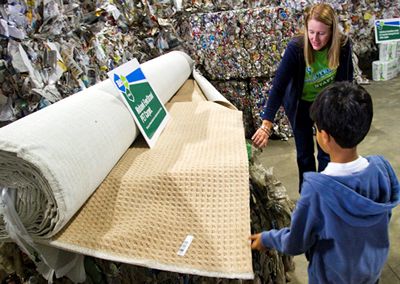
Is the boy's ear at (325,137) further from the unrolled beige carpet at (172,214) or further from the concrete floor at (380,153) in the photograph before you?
the concrete floor at (380,153)

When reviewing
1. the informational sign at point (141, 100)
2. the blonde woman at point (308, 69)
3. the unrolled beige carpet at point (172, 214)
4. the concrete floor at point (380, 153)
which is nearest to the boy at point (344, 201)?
the unrolled beige carpet at point (172, 214)

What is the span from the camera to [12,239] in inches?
30.2

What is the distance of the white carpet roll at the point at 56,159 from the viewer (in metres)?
0.73

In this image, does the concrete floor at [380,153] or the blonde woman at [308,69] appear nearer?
the blonde woman at [308,69]

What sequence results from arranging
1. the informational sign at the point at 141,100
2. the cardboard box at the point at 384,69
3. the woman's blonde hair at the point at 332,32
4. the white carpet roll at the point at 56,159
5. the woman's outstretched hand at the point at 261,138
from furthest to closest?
1. the cardboard box at the point at 384,69
2. the woman's outstretched hand at the point at 261,138
3. the woman's blonde hair at the point at 332,32
4. the informational sign at the point at 141,100
5. the white carpet roll at the point at 56,159

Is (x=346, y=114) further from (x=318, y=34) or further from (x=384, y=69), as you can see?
(x=384, y=69)

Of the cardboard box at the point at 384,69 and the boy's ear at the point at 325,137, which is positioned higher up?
the boy's ear at the point at 325,137

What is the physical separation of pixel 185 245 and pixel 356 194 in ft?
1.32

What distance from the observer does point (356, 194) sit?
776mm

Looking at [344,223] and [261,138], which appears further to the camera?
[261,138]

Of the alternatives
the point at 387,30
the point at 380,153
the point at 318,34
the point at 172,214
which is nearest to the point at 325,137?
the point at 172,214

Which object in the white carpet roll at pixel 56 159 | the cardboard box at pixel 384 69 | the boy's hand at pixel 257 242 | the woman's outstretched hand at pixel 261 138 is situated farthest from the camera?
the cardboard box at pixel 384 69

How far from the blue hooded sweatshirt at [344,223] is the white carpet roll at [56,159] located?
0.49 metres

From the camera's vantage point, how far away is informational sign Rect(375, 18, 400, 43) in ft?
14.0
